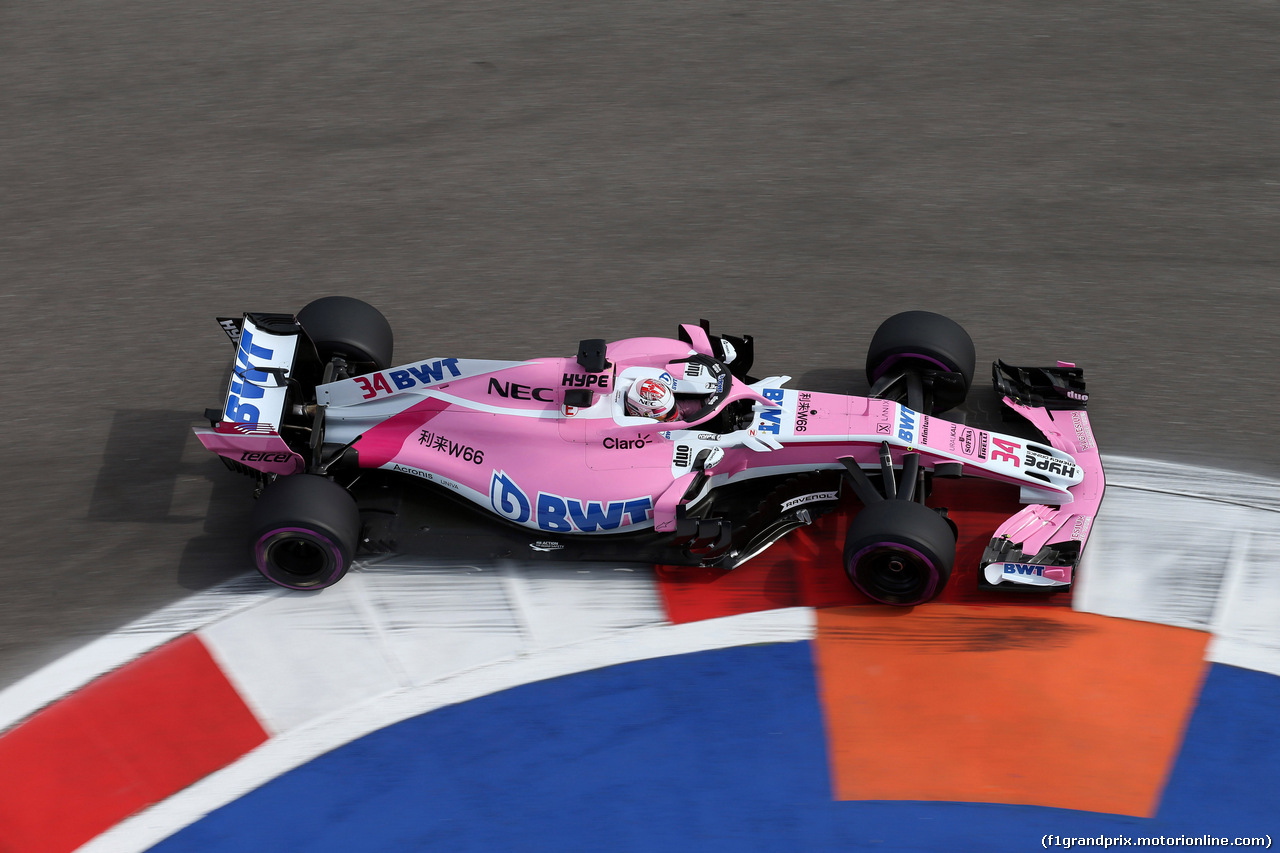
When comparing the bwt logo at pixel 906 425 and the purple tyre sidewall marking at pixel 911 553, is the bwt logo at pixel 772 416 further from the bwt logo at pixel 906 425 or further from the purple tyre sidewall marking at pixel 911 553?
the purple tyre sidewall marking at pixel 911 553

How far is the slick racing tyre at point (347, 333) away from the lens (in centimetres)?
791

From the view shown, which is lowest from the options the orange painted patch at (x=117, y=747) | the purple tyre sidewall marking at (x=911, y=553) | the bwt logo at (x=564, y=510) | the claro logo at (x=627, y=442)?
the orange painted patch at (x=117, y=747)

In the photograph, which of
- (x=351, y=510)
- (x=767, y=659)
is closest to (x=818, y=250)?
(x=767, y=659)

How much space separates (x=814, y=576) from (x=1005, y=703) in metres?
1.38

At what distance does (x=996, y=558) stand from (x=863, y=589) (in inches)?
31.8

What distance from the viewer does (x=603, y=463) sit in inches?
279

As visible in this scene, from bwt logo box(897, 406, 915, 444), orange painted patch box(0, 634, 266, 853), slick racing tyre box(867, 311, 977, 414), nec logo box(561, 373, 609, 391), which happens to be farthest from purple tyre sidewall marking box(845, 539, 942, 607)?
orange painted patch box(0, 634, 266, 853)

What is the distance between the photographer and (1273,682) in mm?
6891

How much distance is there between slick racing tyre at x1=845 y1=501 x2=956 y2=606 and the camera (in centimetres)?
664

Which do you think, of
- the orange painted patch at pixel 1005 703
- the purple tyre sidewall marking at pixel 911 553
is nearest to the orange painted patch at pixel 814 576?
the orange painted patch at pixel 1005 703

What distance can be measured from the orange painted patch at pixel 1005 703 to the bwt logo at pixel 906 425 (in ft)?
3.50

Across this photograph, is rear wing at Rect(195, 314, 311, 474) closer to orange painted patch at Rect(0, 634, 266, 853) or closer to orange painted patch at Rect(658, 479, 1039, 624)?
orange painted patch at Rect(0, 634, 266, 853)

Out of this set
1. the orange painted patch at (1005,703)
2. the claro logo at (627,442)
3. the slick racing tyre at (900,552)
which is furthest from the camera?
the claro logo at (627,442)

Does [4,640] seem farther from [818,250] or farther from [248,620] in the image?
[818,250]
